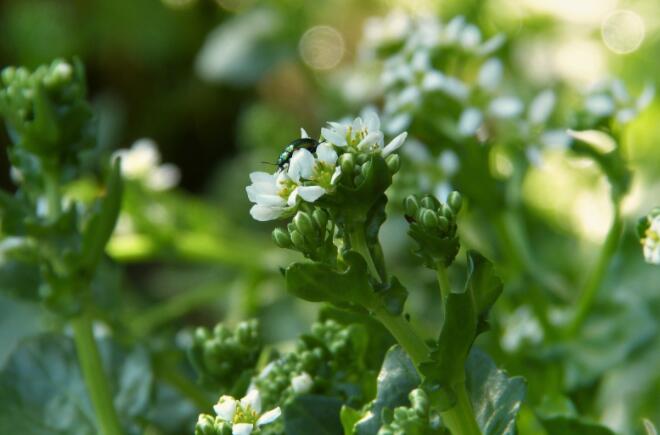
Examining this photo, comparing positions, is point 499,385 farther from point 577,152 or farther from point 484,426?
point 577,152

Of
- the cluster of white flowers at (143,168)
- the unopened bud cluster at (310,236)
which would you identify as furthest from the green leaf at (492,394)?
the cluster of white flowers at (143,168)

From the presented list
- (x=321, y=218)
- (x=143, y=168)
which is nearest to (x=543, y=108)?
(x=321, y=218)

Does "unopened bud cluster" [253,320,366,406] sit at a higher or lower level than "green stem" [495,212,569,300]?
lower

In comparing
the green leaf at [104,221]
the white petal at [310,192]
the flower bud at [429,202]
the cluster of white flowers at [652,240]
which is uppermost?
the green leaf at [104,221]

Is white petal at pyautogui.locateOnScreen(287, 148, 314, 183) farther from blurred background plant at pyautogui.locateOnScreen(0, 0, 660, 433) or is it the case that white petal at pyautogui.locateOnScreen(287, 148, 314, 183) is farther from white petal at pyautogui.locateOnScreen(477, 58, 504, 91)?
white petal at pyautogui.locateOnScreen(477, 58, 504, 91)

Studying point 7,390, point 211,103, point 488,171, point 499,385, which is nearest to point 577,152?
point 488,171

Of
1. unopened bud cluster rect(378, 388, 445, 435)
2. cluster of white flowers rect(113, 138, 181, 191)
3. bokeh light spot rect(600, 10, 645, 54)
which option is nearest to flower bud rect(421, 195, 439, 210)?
unopened bud cluster rect(378, 388, 445, 435)

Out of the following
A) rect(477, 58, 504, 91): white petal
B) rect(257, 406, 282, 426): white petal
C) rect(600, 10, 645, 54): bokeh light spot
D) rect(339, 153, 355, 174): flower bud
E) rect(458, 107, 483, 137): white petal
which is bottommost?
rect(257, 406, 282, 426): white petal

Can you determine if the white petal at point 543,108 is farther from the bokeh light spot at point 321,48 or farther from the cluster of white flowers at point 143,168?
the bokeh light spot at point 321,48
